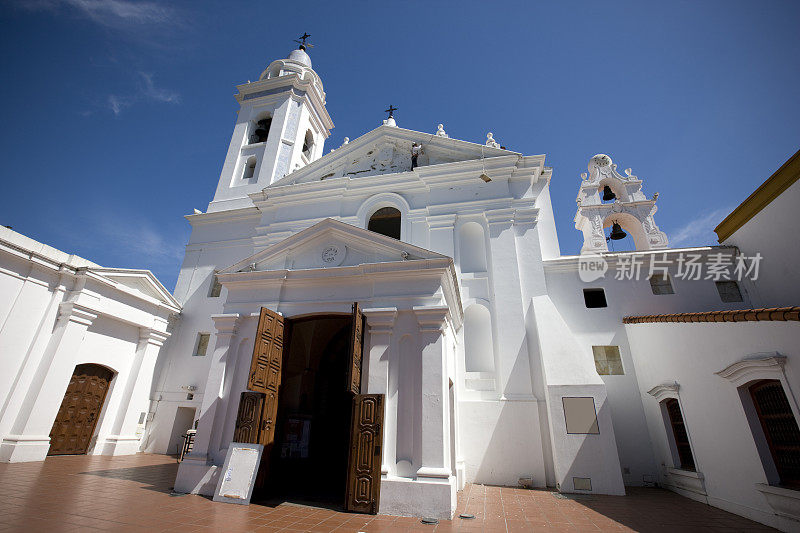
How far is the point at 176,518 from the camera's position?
5.54 meters

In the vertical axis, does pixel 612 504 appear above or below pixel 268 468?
below

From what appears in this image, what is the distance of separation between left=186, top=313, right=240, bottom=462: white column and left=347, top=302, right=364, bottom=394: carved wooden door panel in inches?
115

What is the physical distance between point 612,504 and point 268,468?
23.1ft

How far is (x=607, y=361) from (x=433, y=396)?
7148 mm

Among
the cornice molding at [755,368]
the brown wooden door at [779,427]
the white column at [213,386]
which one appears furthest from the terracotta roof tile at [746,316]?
the white column at [213,386]

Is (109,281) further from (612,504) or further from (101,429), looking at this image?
(612,504)

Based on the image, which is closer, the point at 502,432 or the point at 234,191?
the point at 502,432

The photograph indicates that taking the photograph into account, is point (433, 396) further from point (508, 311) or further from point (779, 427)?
point (779, 427)

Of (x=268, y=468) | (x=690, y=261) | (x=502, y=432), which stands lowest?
(x=268, y=468)

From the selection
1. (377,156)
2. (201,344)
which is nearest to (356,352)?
(201,344)

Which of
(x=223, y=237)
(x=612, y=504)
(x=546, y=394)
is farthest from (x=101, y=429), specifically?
(x=612, y=504)

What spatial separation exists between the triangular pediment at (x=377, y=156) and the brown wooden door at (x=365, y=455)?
9862 millimetres

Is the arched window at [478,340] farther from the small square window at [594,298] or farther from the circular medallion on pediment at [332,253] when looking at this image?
the circular medallion on pediment at [332,253]

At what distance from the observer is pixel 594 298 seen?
12195 mm
